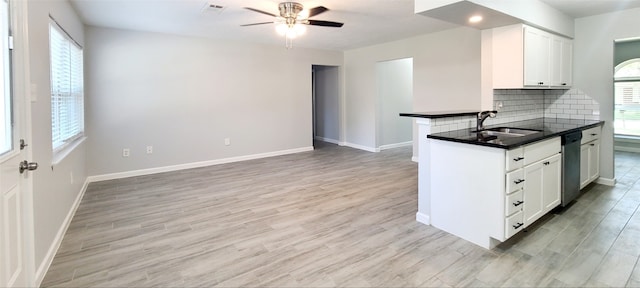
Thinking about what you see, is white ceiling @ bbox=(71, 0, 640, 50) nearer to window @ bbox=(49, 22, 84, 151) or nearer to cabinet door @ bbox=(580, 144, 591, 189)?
window @ bbox=(49, 22, 84, 151)

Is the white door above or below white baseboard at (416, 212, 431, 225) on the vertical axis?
above

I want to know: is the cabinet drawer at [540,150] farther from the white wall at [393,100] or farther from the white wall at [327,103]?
the white wall at [327,103]

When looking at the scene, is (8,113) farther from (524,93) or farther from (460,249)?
(524,93)

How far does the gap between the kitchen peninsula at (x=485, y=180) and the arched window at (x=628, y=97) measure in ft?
15.5

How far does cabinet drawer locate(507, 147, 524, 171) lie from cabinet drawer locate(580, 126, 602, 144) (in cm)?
170

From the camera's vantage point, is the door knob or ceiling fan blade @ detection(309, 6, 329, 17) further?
ceiling fan blade @ detection(309, 6, 329, 17)

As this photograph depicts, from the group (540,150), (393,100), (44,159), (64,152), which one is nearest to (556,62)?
(540,150)

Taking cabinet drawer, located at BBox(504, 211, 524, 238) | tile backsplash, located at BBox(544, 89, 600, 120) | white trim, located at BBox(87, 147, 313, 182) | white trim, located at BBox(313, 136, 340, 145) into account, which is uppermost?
tile backsplash, located at BBox(544, 89, 600, 120)

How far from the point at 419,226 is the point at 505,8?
2168 mm

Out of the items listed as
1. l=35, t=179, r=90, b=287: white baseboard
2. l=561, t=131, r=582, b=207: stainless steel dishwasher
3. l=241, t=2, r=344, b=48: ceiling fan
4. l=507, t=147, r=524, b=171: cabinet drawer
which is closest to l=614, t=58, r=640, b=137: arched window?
l=561, t=131, r=582, b=207: stainless steel dishwasher

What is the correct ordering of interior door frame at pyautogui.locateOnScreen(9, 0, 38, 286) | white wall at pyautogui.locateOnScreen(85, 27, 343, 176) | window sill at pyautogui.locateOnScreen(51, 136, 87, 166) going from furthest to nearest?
white wall at pyautogui.locateOnScreen(85, 27, 343, 176), window sill at pyautogui.locateOnScreen(51, 136, 87, 166), interior door frame at pyautogui.locateOnScreen(9, 0, 38, 286)

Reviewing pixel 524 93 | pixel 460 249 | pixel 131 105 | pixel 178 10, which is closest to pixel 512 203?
pixel 460 249

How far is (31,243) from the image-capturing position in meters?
1.99

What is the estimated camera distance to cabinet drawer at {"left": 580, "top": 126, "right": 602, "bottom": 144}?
3.70 meters
